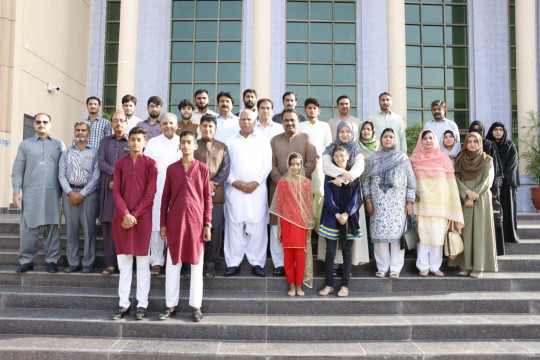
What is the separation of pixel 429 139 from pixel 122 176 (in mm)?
3703

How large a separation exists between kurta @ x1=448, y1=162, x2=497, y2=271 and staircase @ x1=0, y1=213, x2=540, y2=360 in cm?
20

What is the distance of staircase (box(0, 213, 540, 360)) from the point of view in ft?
13.0

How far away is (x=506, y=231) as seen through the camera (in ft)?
19.6

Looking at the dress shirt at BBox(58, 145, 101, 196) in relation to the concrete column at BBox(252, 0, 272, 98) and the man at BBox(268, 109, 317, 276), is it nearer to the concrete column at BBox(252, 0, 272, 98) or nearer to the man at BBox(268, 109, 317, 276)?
the man at BBox(268, 109, 317, 276)

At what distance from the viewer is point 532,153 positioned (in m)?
9.97

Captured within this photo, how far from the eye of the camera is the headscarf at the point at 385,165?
5.08m

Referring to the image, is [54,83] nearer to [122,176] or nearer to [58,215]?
[58,215]

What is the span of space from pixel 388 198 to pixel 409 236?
0.57 metres

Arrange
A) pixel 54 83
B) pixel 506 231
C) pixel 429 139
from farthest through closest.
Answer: pixel 54 83
pixel 506 231
pixel 429 139

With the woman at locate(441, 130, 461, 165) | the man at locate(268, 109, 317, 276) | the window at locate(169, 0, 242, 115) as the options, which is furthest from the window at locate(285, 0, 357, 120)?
the man at locate(268, 109, 317, 276)

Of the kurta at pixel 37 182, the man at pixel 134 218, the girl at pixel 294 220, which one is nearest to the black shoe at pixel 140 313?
the man at pixel 134 218

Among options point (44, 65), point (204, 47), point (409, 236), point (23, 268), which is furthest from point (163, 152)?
point (204, 47)

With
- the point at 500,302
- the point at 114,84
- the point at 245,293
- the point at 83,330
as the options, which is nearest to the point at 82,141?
the point at 83,330

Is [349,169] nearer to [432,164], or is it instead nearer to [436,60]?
[432,164]
